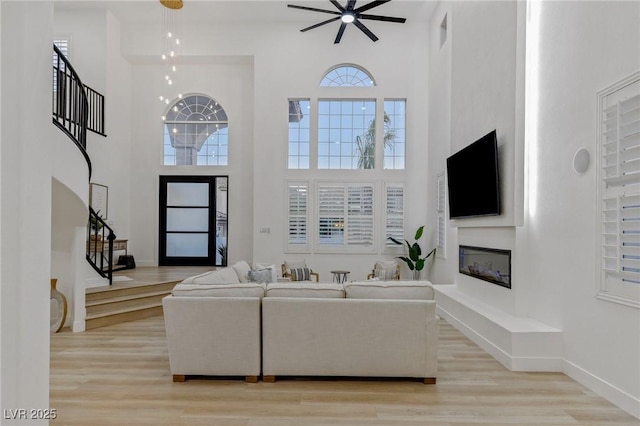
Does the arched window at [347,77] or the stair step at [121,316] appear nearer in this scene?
the stair step at [121,316]

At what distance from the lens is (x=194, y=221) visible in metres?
9.40

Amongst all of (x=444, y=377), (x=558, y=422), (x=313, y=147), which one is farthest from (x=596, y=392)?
(x=313, y=147)

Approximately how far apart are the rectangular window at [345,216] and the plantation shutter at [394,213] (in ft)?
1.09

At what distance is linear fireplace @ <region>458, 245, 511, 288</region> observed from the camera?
4.49 m

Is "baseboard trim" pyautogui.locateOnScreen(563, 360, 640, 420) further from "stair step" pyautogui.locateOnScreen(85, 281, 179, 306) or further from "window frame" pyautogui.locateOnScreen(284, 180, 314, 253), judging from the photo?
"stair step" pyautogui.locateOnScreen(85, 281, 179, 306)

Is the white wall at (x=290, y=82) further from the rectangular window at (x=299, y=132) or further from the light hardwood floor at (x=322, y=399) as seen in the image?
the light hardwood floor at (x=322, y=399)

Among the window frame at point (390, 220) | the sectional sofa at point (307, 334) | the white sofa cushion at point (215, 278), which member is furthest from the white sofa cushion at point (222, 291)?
the window frame at point (390, 220)

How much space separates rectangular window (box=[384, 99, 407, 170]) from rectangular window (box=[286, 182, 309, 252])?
1.98 metres

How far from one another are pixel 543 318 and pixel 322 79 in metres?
6.68

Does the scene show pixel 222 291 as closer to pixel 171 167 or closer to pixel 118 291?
pixel 118 291

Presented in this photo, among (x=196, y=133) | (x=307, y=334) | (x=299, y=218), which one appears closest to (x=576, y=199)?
(x=307, y=334)

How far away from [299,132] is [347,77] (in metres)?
1.66

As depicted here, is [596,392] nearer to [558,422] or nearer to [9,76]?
[558,422]

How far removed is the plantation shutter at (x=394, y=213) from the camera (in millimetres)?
8586
